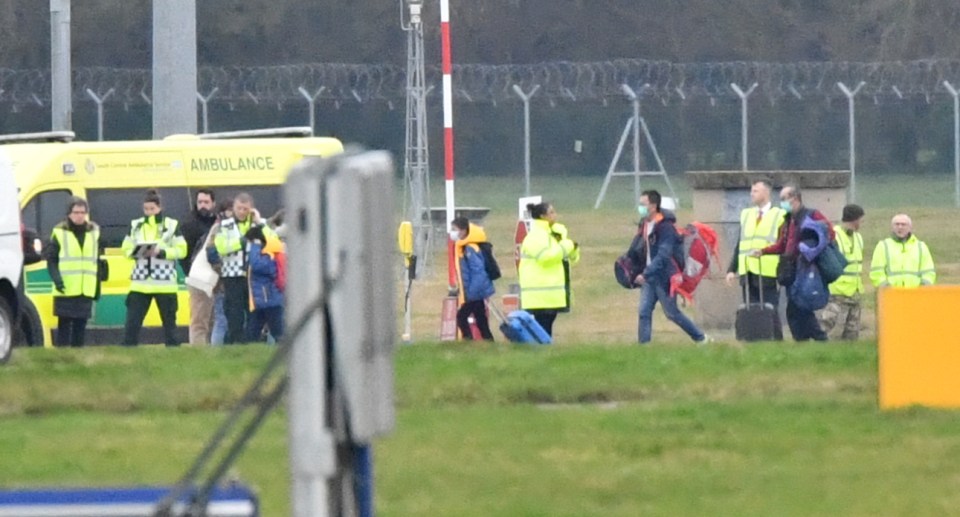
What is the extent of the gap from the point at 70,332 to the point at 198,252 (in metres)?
1.34

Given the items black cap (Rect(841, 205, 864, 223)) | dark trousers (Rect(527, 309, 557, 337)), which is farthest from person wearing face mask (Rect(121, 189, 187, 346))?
black cap (Rect(841, 205, 864, 223))

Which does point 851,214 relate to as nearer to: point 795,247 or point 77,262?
point 795,247

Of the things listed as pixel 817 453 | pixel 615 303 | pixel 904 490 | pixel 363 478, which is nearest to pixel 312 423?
pixel 363 478

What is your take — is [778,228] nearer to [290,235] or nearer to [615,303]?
[615,303]

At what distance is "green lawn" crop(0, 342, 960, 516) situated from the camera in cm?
834

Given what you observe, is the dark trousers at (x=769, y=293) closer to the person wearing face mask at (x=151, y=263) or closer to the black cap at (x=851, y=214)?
the black cap at (x=851, y=214)

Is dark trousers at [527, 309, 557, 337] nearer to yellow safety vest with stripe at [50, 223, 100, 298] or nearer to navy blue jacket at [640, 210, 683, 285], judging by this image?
navy blue jacket at [640, 210, 683, 285]

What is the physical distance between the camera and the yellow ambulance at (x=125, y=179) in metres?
18.3

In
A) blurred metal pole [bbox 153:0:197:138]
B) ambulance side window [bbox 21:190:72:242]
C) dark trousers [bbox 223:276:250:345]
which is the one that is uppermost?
blurred metal pole [bbox 153:0:197:138]

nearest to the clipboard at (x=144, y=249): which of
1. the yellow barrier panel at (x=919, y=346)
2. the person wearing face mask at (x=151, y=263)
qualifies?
the person wearing face mask at (x=151, y=263)

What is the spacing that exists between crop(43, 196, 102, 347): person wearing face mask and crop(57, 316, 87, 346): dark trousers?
0.09m

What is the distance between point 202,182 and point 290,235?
14.5 m

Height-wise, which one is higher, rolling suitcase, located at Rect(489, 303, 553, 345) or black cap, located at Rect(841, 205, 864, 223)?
black cap, located at Rect(841, 205, 864, 223)

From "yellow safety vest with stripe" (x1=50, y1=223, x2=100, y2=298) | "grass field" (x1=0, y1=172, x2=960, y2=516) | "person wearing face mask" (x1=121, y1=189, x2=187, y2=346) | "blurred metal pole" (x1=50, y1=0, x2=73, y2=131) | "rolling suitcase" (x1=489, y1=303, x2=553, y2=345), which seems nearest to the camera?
"grass field" (x1=0, y1=172, x2=960, y2=516)
